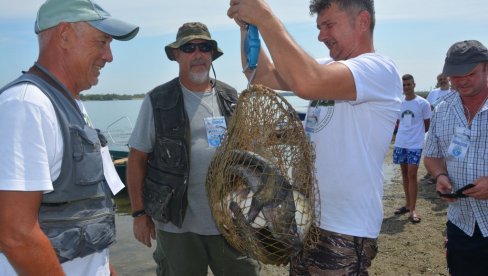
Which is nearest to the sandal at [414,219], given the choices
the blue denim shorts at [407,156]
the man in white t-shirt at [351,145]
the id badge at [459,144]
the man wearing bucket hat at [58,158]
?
the blue denim shorts at [407,156]

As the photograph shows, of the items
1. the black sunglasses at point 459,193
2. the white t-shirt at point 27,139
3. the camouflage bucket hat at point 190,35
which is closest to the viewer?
the white t-shirt at point 27,139

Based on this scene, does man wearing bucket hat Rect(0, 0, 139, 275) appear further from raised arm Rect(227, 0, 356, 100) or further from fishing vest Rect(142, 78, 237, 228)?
fishing vest Rect(142, 78, 237, 228)

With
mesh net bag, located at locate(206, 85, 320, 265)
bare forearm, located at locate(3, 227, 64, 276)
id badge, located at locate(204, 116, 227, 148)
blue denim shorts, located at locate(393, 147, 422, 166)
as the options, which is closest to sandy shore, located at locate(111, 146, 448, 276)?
blue denim shorts, located at locate(393, 147, 422, 166)

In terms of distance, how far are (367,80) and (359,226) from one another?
0.77 meters

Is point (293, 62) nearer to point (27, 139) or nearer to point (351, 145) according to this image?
point (351, 145)

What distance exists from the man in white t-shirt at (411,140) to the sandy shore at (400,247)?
0.33 m

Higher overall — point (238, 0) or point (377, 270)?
point (238, 0)

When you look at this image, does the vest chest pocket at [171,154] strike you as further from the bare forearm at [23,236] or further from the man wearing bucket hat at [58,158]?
the bare forearm at [23,236]

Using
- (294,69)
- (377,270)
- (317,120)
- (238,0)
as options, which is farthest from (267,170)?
(377,270)

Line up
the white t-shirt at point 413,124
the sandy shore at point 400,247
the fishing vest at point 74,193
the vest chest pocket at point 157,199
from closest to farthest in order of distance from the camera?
the fishing vest at point 74,193, the vest chest pocket at point 157,199, the sandy shore at point 400,247, the white t-shirt at point 413,124

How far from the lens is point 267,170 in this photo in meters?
1.96

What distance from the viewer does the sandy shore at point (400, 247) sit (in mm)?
5430

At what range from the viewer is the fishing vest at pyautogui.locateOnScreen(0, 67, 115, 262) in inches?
72.2

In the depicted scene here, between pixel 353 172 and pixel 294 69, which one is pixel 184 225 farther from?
pixel 294 69
